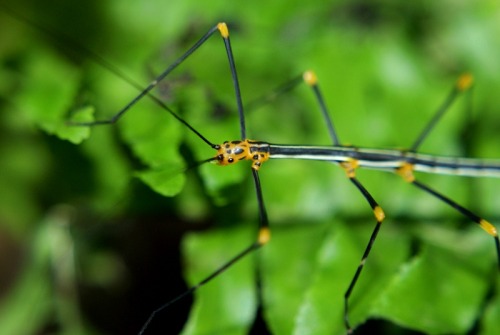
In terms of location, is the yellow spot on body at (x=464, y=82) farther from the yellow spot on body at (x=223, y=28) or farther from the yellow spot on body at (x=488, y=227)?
the yellow spot on body at (x=223, y=28)

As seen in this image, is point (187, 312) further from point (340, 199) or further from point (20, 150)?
point (20, 150)

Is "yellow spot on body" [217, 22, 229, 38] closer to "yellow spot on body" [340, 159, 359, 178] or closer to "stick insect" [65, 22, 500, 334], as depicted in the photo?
"stick insect" [65, 22, 500, 334]

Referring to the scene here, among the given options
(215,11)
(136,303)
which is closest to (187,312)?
(136,303)

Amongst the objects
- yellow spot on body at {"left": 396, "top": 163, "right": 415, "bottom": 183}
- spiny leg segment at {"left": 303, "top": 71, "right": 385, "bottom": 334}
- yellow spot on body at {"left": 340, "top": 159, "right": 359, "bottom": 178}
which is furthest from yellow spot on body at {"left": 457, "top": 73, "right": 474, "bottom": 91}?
yellow spot on body at {"left": 340, "top": 159, "right": 359, "bottom": 178}

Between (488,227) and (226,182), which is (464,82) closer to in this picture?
(488,227)

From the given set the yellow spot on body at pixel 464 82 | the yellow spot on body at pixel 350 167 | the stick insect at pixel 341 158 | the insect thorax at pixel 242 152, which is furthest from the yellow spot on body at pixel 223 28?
the yellow spot on body at pixel 464 82
